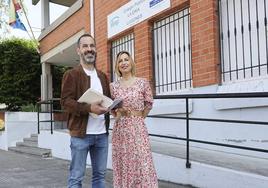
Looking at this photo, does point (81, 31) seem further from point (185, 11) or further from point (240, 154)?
point (240, 154)

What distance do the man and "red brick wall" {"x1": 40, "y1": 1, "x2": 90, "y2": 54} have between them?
8039 millimetres

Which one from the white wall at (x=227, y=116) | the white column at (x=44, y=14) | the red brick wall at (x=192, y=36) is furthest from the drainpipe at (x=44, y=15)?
the white wall at (x=227, y=116)

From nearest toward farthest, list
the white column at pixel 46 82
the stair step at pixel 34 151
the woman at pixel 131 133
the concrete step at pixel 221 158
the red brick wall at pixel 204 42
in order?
the woman at pixel 131 133, the concrete step at pixel 221 158, the red brick wall at pixel 204 42, the stair step at pixel 34 151, the white column at pixel 46 82

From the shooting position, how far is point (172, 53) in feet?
28.7

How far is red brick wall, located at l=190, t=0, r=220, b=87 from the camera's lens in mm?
7363

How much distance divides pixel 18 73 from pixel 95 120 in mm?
14688

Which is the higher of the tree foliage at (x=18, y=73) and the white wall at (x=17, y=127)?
the tree foliage at (x=18, y=73)

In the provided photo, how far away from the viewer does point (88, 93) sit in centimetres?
420

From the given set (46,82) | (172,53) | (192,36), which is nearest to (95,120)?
(192,36)

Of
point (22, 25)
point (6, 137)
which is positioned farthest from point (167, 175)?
point (22, 25)

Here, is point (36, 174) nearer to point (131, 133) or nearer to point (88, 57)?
point (131, 133)

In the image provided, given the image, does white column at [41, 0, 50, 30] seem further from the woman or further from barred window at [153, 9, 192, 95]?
the woman

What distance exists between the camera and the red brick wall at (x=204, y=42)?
7363 mm

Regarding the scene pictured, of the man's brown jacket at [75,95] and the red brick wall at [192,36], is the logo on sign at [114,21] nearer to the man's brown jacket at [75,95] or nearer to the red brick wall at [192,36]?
the red brick wall at [192,36]
